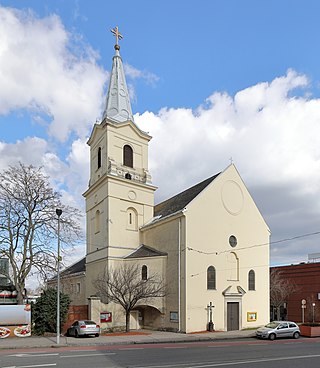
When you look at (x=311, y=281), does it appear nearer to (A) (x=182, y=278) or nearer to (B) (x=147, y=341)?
(A) (x=182, y=278)

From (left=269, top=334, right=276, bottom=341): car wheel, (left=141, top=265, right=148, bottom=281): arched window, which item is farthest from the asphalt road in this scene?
(left=141, top=265, right=148, bottom=281): arched window

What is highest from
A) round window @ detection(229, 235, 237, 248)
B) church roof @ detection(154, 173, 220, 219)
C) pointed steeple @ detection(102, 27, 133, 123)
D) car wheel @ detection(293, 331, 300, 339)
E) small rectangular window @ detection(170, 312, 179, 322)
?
pointed steeple @ detection(102, 27, 133, 123)

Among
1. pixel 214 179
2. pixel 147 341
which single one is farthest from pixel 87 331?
pixel 214 179

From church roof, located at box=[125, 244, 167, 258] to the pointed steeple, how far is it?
13.4 m

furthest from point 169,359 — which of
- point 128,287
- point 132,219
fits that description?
point 132,219

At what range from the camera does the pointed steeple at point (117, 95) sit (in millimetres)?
43875

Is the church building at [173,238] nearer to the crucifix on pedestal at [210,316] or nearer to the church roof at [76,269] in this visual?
the crucifix on pedestal at [210,316]

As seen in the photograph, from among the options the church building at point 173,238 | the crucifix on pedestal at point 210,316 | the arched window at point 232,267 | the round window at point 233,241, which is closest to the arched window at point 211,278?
the church building at point 173,238

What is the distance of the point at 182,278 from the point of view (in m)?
34.6

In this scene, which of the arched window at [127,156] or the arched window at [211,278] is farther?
the arched window at [127,156]

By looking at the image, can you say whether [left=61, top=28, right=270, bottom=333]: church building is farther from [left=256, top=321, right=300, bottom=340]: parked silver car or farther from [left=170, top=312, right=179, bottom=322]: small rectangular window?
[left=256, top=321, right=300, bottom=340]: parked silver car

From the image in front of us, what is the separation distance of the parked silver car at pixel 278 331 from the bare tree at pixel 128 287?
9.23 m

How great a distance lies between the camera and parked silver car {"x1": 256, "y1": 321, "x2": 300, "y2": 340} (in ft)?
97.2

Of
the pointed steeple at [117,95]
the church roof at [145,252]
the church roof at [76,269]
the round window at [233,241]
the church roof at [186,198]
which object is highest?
the pointed steeple at [117,95]
